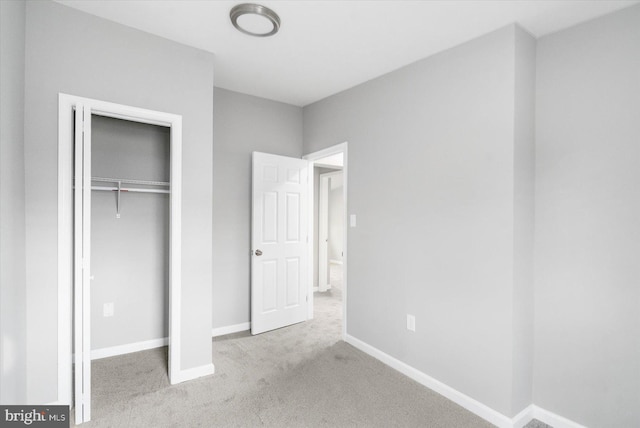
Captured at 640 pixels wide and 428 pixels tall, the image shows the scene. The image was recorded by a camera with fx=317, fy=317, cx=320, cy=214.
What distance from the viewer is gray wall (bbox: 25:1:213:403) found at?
6.55 ft

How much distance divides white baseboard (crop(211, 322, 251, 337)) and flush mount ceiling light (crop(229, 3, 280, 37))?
115 inches

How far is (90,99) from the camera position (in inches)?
86.5

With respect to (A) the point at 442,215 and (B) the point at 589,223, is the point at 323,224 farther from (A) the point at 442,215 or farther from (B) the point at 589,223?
(B) the point at 589,223

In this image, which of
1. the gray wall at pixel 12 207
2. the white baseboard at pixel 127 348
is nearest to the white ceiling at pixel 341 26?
the gray wall at pixel 12 207

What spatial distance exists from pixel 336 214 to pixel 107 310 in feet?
21.1

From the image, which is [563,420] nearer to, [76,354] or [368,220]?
[368,220]

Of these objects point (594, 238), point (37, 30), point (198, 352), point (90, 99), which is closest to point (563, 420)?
point (594, 238)

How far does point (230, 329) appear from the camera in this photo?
359cm

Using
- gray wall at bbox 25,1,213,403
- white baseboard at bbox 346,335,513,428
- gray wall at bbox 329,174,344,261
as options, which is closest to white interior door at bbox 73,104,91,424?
gray wall at bbox 25,1,213,403

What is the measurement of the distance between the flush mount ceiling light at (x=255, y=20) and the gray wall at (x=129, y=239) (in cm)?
152

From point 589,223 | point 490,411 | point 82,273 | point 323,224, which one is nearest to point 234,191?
point 82,273

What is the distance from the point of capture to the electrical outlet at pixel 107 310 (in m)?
2.96

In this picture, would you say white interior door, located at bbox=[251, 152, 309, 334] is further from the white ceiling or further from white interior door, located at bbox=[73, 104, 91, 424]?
white interior door, located at bbox=[73, 104, 91, 424]

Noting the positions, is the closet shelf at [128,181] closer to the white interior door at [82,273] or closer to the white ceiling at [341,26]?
the white interior door at [82,273]
